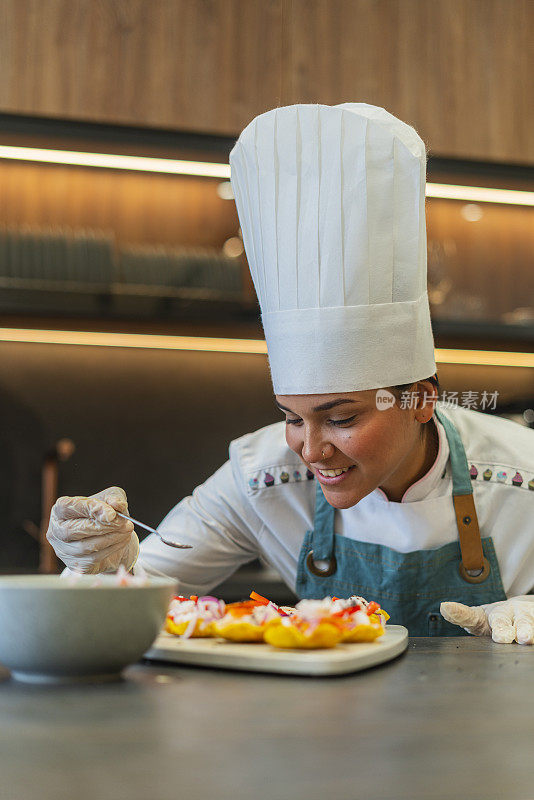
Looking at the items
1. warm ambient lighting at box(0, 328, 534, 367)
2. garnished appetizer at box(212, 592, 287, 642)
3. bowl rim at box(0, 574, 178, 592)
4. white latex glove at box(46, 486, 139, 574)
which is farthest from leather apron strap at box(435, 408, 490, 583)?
warm ambient lighting at box(0, 328, 534, 367)

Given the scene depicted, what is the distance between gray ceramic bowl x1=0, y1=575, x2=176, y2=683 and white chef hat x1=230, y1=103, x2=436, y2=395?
2.28 ft

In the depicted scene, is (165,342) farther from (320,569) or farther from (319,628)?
(319,628)

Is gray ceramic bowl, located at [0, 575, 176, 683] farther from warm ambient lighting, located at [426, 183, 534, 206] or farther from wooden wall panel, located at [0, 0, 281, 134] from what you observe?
warm ambient lighting, located at [426, 183, 534, 206]

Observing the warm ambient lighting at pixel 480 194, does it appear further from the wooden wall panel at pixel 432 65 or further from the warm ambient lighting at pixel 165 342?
the warm ambient lighting at pixel 165 342

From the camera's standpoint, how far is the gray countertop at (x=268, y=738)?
0.42 metres

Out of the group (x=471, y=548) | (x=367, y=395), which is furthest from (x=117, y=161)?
(x=471, y=548)

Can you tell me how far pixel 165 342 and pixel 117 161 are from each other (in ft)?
1.70

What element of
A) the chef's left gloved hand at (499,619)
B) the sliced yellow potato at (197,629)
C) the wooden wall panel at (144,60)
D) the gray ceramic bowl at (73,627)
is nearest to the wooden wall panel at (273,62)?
the wooden wall panel at (144,60)

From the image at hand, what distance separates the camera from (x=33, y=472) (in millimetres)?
2520

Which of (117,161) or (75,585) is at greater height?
(117,161)

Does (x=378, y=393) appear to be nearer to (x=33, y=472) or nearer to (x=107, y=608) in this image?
(x=107, y=608)

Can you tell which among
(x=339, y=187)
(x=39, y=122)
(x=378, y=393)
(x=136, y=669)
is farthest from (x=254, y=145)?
(x=39, y=122)

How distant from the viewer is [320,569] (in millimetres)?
1533

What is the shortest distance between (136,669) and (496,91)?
233cm
